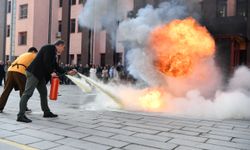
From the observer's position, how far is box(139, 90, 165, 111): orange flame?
9891 mm

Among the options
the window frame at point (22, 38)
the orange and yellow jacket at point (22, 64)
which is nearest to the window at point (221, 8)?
the orange and yellow jacket at point (22, 64)

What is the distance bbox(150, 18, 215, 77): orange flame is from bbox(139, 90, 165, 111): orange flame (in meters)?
0.82

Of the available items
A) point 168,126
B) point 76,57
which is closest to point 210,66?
point 168,126

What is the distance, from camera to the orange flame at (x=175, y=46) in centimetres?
1040

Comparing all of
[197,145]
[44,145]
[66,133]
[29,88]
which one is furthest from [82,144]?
[29,88]

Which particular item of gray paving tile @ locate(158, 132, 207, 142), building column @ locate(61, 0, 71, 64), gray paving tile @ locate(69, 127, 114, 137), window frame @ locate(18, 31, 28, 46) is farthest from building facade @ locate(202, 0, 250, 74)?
window frame @ locate(18, 31, 28, 46)

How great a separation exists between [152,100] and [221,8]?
10.5 metres

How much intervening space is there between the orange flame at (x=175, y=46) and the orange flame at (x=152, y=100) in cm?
82

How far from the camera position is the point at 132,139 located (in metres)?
5.74

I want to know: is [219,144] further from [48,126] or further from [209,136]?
[48,126]

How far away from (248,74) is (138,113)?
17.3 ft

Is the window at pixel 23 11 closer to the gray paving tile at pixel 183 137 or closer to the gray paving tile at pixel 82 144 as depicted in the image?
the gray paving tile at pixel 183 137

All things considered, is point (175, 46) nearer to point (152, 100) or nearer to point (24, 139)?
point (152, 100)

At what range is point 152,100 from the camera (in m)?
10.0
